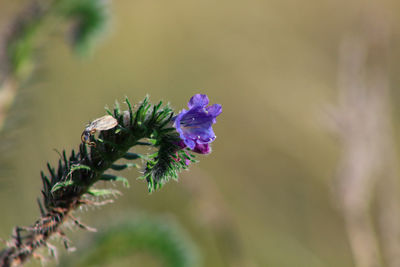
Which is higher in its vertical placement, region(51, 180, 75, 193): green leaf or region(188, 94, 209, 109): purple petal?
region(188, 94, 209, 109): purple petal

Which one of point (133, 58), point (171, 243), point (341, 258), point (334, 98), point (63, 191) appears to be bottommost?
point (63, 191)

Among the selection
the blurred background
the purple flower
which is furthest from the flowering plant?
the blurred background

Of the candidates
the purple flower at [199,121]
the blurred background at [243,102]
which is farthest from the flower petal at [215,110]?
the blurred background at [243,102]

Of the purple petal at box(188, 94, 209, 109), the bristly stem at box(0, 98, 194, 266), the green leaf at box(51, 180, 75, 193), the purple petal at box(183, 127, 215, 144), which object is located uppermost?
the purple petal at box(188, 94, 209, 109)

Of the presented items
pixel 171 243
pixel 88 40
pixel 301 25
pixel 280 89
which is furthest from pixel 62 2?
pixel 301 25

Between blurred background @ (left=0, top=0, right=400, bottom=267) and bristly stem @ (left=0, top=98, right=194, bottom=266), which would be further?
blurred background @ (left=0, top=0, right=400, bottom=267)

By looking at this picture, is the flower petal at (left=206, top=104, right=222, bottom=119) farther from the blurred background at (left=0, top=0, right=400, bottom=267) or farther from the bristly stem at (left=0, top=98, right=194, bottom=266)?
the blurred background at (left=0, top=0, right=400, bottom=267)

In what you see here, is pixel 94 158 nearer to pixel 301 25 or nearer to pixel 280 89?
pixel 280 89

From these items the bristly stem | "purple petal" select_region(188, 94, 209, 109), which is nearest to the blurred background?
the bristly stem
